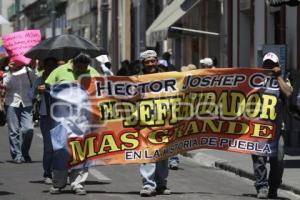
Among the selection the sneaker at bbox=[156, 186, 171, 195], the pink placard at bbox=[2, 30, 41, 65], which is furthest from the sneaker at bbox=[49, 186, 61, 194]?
the pink placard at bbox=[2, 30, 41, 65]

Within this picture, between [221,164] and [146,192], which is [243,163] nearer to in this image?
[221,164]

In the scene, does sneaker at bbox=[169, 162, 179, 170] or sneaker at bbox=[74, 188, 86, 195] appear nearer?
sneaker at bbox=[74, 188, 86, 195]

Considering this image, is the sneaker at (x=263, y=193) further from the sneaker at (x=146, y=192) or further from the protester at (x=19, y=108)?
the protester at (x=19, y=108)

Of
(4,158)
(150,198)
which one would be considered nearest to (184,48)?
(4,158)

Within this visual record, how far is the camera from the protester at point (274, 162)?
12.2 meters

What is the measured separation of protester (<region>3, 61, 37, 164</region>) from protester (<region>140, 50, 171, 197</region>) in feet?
15.7

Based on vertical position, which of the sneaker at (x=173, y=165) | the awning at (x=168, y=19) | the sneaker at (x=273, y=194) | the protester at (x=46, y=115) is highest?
the awning at (x=168, y=19)

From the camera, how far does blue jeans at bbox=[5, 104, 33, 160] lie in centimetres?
1698

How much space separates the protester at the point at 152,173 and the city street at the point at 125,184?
0.49 feet

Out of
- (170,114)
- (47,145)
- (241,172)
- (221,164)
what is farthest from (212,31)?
(170,114)

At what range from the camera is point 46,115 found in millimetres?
13477

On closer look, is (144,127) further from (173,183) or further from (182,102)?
(173,183)

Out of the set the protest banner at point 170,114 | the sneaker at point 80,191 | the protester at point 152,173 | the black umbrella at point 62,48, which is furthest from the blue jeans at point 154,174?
the black umbrella at point 62,48

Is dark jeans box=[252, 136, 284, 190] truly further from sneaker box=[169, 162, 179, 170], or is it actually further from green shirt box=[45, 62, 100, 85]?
sneaker box=[169, 162, 179, 170]
